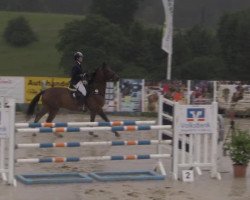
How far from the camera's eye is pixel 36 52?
8406cm

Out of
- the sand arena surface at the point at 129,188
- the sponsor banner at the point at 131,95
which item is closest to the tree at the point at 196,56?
the sponsor banner at the point at 131,95

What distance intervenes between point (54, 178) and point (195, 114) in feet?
8.60

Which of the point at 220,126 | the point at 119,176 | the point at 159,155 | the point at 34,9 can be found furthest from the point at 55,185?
the point at 34,9

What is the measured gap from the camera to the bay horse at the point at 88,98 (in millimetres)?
18156

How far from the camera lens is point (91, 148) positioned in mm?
15672

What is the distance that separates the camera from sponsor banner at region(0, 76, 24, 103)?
28.9m

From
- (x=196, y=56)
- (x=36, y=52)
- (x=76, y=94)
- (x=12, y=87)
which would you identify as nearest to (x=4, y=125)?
(x=76, y=94)

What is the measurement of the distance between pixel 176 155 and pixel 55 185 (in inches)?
86.0

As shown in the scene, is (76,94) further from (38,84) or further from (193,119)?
(38,84)

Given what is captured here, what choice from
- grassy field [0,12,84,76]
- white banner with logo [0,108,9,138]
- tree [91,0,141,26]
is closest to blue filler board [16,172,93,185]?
white banner with logo [0,108,9,138]

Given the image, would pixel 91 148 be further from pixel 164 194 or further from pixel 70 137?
pixel 164 194

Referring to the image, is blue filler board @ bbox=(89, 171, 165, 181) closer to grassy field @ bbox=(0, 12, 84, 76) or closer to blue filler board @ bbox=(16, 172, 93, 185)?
blue filler board @ bbox=(16, 172, 93, 185)

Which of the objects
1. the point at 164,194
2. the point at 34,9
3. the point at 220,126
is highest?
the point at 34,9

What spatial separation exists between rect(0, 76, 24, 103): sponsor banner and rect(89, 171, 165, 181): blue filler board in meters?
17.9
